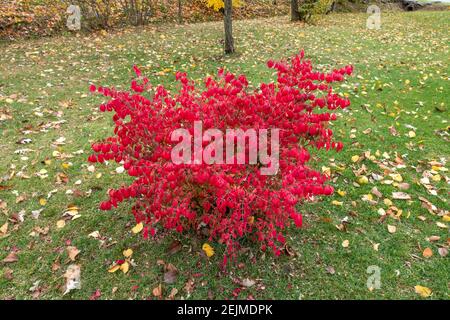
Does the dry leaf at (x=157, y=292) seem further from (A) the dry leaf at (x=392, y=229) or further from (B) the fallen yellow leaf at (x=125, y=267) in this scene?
(A) the dry leaf at (x=392, y=229)

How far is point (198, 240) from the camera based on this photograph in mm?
3688

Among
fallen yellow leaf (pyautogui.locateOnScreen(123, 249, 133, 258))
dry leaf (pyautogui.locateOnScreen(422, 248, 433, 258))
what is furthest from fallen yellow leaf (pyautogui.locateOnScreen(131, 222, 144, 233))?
dry leaf (pyautogui.locateOnScreen(422, 248, 433, 258))

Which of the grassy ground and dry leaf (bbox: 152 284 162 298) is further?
the grassy ground

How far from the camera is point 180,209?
9.43 feet

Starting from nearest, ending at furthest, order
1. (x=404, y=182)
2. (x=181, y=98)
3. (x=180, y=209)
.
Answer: (x=180, y=209) → (x=181, y=98) → (x=404, y=182)

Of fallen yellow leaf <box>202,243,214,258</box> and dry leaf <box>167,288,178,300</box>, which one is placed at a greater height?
fallen yellow leaf <box>202,243,214,258</box>

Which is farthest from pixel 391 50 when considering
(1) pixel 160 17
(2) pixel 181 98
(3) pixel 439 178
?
(2) pixel 181 98

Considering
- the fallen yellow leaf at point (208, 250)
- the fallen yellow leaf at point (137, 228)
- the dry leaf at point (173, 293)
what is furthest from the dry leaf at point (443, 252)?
the fallen yellow leaf at point (137, 228)

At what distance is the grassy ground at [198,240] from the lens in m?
3.38

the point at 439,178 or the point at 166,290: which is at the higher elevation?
the point at 439,178

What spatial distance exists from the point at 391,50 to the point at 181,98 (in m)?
9.78

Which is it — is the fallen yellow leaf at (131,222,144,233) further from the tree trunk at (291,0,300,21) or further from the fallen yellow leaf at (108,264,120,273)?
the tree trunk at (291,0,300,21)

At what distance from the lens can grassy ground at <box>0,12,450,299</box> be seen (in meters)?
3.38
